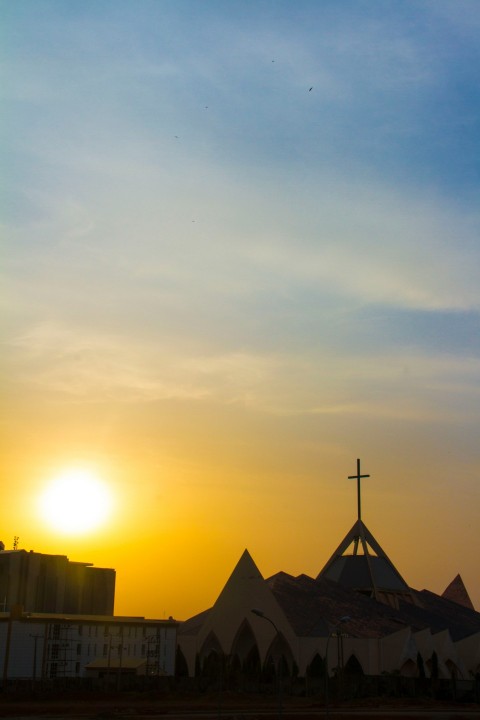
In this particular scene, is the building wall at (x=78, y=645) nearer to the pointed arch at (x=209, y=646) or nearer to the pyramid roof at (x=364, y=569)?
the pointed arch at (x=209, y=646)

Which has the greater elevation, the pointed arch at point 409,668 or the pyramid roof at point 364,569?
the pyramid roof at point 364,569

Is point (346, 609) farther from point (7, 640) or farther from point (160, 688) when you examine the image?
point (7, 640)

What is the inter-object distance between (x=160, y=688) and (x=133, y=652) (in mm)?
14705

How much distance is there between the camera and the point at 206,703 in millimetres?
75500

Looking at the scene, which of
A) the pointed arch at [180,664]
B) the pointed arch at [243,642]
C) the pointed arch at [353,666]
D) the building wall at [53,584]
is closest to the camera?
the pointed arch at [353,666]

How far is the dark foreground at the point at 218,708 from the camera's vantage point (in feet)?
199

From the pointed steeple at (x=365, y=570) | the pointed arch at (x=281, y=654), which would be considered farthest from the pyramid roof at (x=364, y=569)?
the pointed arch at (x=281, y=654)

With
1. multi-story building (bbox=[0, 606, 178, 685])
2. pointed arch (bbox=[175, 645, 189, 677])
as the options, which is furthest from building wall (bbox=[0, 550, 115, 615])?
pointed arch (bbox=[175, 645, 189, 677])

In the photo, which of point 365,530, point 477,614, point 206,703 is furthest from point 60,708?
point 477,614

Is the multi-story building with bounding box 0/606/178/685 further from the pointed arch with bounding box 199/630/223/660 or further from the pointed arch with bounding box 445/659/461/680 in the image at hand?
the pointed arch with bounding box 445/659/461/680

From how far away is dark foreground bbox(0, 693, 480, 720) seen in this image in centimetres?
6078

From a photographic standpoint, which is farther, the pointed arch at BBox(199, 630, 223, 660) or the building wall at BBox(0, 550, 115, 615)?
the building wall at BBox(0, 550, 115, 615)

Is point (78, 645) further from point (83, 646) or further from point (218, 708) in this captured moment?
point (218, 708)

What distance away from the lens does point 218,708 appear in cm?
6112
